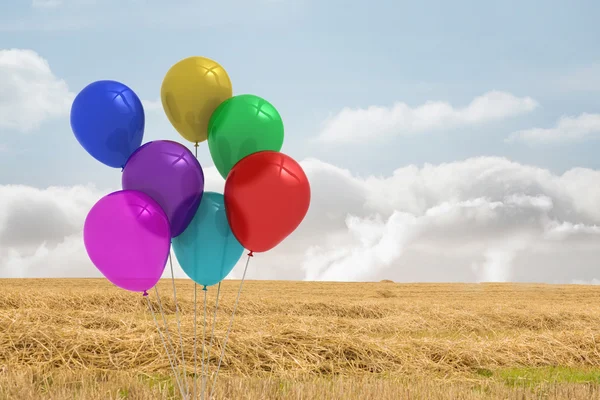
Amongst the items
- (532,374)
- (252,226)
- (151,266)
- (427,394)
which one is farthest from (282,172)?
(532,374)

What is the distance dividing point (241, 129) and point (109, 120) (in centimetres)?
113

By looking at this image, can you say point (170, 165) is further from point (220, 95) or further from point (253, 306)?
point (253, 306)

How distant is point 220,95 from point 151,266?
5.13ft

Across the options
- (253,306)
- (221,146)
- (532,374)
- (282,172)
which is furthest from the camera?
(253,306)

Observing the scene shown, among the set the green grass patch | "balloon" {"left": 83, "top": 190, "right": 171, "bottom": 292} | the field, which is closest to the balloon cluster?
"balloon" {"left": 83, "top": 190, "right": 171, "bottom": 292}

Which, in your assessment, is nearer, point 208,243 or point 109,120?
point 109,120

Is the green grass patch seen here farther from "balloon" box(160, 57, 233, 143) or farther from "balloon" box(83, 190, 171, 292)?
"balloon" box(160, 57, 233, 143)

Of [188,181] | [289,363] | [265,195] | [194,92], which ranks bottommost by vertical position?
[289,363]

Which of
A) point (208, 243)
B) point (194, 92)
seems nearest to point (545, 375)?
point (208, 243)

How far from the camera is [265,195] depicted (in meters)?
4.57

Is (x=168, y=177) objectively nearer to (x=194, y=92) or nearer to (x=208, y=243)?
(x=208, y=243)

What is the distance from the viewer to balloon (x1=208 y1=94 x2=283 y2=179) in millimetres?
4773

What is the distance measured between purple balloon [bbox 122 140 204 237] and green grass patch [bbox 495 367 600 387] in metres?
4.74

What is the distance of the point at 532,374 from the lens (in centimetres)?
796
